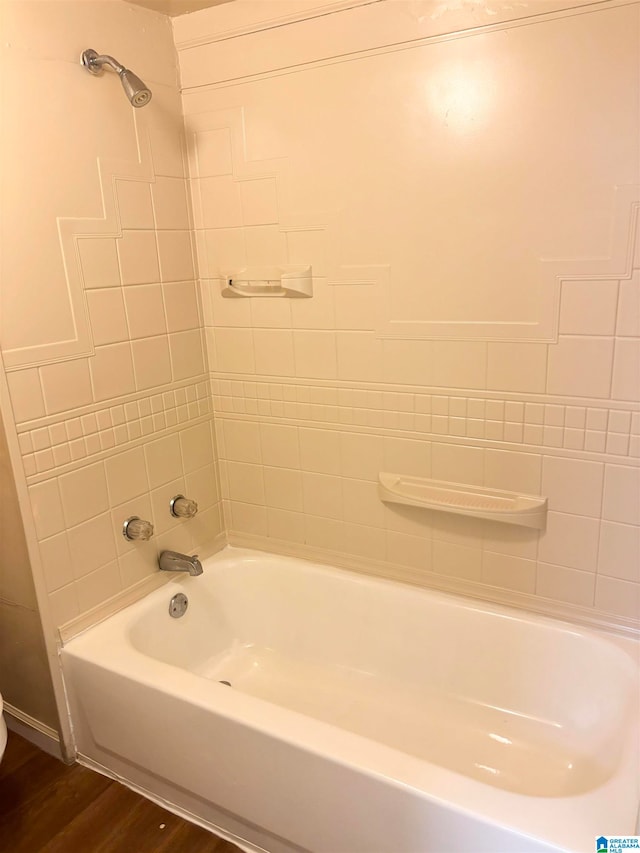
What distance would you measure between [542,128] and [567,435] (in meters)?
0.77

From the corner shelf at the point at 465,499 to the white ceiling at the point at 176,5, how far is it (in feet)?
4.93

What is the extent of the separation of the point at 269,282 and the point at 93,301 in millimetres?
536

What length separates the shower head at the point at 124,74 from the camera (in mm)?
1591

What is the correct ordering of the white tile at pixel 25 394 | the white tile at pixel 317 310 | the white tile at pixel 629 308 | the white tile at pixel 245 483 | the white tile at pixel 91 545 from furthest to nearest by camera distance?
1. the white tile at pixel 245 483
2. the white tile at pixel 317 310
3. the white tile at pixel 91 545
4. the white tile at pixel 25 394
5. the white tile at pixel 629 308

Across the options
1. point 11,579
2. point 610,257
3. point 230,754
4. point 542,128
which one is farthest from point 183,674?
point 542,128

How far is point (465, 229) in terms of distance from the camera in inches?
64.7

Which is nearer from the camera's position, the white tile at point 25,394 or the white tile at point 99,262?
the white tile at point 25,394

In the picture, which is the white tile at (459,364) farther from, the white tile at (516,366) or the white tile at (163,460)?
the white tile at (163,460)

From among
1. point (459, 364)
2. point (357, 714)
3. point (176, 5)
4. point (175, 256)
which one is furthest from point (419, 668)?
point (176, 5)

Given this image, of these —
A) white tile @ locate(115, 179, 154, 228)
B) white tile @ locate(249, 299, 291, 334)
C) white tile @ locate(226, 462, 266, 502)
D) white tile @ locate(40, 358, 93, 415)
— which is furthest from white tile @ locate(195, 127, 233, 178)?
white tile @ locate(226, 462, 266, 502)

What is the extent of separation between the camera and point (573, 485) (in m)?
1.67

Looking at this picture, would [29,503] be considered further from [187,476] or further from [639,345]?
[639,345]

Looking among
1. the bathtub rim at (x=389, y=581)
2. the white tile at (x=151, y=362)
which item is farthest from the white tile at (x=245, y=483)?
the white tile at (x=151, y=362)

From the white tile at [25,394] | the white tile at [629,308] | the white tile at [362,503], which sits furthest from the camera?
the white tile at [362,503]
